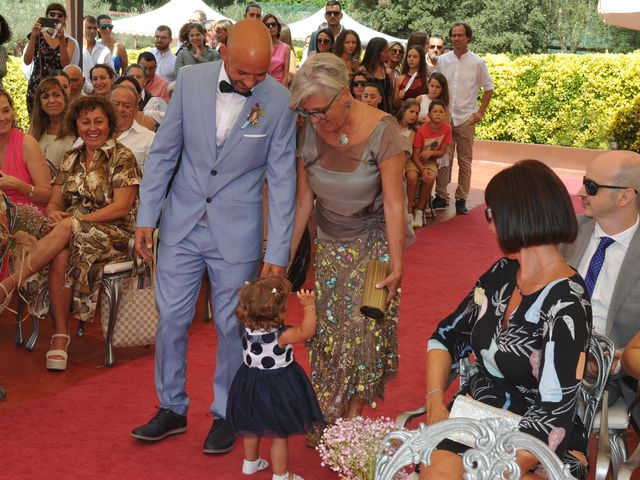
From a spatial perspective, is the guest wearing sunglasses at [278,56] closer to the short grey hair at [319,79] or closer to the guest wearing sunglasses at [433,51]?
the guest wearing sunglasses at [433,51]

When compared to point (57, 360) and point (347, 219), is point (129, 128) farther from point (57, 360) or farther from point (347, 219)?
point (347, 219)

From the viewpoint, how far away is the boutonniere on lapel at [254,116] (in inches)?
162

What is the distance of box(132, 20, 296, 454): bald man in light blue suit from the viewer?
413 cm

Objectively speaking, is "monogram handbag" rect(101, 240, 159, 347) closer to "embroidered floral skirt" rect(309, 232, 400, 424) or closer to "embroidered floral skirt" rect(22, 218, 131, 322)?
"embroidered floral skirt" rect(22, 218, 131, 322)

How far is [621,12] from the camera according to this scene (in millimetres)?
8547

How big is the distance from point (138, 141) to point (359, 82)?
137 inches

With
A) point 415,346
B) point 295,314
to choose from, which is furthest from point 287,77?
point 415,346

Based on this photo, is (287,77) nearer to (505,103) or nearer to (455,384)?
(455,384)

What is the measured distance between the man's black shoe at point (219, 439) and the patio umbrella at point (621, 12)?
589 cm

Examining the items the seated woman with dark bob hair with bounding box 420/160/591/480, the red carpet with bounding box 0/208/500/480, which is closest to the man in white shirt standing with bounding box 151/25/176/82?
the red carpet with bounding box 0/208/500/480

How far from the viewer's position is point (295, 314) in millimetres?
6715

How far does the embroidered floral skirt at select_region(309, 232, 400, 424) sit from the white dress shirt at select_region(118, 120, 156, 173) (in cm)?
242

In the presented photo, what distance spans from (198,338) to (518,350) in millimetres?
3565

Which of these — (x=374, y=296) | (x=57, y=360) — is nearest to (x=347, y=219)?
(x=374, y=296)
